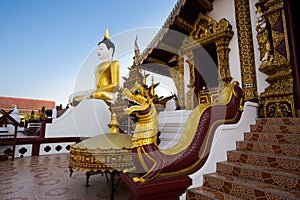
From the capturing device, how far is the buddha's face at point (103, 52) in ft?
16.7

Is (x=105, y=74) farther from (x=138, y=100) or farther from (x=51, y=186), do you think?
(x=138, y=100)

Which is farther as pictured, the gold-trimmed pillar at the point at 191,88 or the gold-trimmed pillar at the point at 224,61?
the gold-trimmed pillar at the point at 191,88

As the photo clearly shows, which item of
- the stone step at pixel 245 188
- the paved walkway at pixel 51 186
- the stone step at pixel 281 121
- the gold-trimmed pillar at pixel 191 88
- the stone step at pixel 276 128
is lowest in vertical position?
the paved walkway at pixel 51 186

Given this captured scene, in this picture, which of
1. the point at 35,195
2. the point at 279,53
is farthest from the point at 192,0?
the point at 35,195

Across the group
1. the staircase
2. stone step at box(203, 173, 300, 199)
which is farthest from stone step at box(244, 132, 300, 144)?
stone step at box(203, 173, 300, 199)

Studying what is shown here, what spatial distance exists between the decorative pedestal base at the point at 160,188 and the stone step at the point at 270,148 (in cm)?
80

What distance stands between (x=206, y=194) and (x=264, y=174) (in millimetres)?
467

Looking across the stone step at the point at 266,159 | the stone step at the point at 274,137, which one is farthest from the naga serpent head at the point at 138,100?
the stone step at the point at 274,137

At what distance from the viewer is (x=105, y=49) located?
5113 mm

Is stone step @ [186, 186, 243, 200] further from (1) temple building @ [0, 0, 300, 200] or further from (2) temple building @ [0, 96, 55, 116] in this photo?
(2) temple building @ [0, 96, 55, 116]

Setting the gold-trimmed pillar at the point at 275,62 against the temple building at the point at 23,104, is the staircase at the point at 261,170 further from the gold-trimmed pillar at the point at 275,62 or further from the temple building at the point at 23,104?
the temple building at the point at 23,104

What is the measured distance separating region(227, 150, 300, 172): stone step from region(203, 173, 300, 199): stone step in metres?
0.26

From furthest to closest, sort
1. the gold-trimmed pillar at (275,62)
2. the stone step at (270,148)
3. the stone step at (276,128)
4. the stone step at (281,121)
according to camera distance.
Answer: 1. the gold-trimmed pillar at (275,62)
2. the stone step at (281,121)
3. the stone step at (276,128)
4. the stone step at (270,148)

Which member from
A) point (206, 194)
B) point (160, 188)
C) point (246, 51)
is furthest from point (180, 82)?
point (160, 188)
